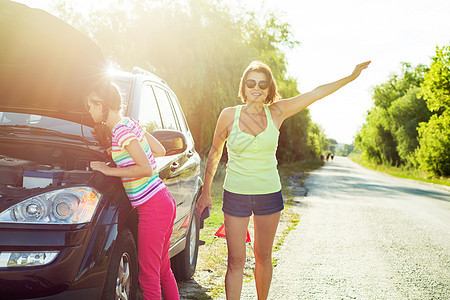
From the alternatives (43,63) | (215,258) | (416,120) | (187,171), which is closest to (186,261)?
(187,171)

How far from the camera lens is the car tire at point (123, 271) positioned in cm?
279

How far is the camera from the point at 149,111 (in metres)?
4.17

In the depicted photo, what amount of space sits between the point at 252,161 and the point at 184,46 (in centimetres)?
1532

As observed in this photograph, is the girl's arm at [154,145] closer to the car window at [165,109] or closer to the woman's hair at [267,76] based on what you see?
the woman's hair at [267,76]

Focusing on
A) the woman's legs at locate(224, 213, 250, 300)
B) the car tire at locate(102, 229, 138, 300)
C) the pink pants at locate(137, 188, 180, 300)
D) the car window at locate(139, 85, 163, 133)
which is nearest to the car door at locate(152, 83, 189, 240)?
the car window at locate(139, 85, 163, 133)

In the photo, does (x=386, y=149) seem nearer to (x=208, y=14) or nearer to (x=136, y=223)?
(x=208, y=14)

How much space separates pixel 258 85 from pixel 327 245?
4643 millimetres

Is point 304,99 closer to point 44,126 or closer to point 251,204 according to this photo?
point 251,204

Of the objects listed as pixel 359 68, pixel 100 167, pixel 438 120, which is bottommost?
pixel 100 167

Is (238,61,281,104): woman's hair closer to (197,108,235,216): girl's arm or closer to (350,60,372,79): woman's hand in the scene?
(197,108,235,216): girl's arm

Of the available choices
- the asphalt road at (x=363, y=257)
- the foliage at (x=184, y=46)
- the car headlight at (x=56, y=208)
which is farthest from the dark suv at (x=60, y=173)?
the foliage at (x=184, y=46)

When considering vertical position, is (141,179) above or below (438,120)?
below

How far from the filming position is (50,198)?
8.34ft

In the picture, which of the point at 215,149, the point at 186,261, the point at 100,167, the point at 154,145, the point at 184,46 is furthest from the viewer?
the point at 184,46
